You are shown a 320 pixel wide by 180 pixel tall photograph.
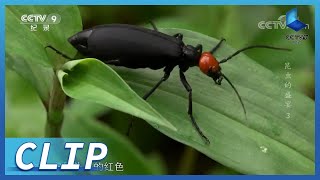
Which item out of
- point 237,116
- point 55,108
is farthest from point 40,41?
point 237,116

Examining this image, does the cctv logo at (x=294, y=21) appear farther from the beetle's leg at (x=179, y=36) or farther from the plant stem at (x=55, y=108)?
the plant stem at (x=55, y=108)

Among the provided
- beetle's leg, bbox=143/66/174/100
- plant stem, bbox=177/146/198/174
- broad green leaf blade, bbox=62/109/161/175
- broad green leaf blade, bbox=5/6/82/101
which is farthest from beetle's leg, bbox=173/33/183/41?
plant stem, bbox=177/146/198/174

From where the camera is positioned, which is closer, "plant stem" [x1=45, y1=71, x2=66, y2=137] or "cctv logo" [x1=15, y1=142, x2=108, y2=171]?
"plant stem" [x1=45, y1=71, x2=66, y2=137]

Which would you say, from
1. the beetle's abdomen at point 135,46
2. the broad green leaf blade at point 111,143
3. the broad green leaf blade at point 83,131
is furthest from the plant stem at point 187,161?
the beetle's abdomen at point 135,46

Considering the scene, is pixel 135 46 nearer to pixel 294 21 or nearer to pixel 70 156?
pixel 70 156

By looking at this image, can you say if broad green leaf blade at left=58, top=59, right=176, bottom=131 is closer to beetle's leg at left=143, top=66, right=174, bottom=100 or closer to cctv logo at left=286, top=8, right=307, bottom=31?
beetle's leg at left=143, top=66, right=174, bottom=100

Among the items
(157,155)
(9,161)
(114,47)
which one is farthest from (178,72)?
(9,161)
